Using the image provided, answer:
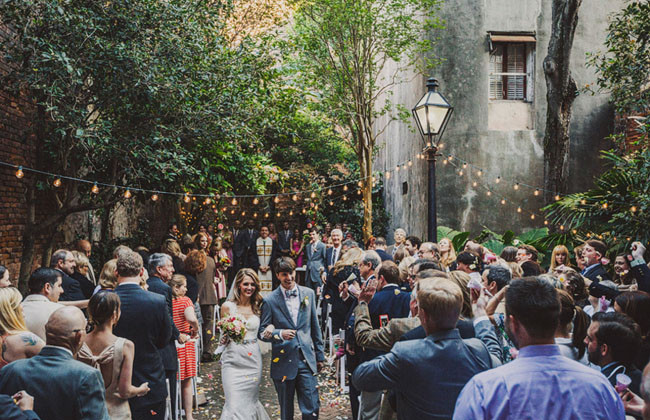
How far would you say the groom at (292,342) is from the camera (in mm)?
5488

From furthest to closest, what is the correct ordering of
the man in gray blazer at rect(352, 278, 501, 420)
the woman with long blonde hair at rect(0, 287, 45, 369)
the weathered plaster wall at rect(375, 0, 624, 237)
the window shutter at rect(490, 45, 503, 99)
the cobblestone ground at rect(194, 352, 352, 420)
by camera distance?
1. the window shutter at rect(490, 45, 503, 99)
2. the weathered plaster wall at rect(375, 0, 624, 237)
3. the cobblestone ground at rect(194, 352, 352, 420)
4. the woman with long blonde hair at rect(0, 287, 45, 369)
5. the man in gray blazer at rect(352, 278, 501, 420)

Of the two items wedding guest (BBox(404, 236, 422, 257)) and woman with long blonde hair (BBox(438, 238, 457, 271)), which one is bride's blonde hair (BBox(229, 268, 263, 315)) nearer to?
woman with long blonde hair (BBox(438, 238, 457, 271))

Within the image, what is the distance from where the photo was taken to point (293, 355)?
5.51 meters

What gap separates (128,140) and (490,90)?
31.6ft

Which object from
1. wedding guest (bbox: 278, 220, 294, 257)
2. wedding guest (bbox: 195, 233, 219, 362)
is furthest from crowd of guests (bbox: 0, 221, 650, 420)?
wedding guest (bbox: 278, 220, 294, 257)

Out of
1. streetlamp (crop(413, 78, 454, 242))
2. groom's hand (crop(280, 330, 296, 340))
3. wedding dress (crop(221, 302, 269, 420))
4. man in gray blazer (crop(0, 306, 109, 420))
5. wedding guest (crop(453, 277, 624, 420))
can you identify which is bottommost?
wedding dress (crop(221, 302, 269, 420))

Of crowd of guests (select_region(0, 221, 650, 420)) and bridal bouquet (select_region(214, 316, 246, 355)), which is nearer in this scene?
crowd of guests (select_region(0, 221, 650, 420))

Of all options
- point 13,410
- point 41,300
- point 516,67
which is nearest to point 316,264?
point 41,300

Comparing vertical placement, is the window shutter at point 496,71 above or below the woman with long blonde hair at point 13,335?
above

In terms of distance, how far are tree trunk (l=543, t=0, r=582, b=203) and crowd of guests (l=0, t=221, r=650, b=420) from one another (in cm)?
632

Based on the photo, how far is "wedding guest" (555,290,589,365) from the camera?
3492mm

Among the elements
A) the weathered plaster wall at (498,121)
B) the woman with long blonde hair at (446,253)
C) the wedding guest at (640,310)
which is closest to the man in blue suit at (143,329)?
the wedding guest at (640,310)

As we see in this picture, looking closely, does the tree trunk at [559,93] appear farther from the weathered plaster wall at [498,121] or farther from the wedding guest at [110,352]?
the wedding guest at [110,352]

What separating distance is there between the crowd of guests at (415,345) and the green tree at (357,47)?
9572 millimetres
